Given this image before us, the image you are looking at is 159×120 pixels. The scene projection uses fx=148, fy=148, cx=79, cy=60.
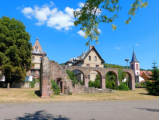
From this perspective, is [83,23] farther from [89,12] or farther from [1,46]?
[1,46]

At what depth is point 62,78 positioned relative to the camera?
22.4m

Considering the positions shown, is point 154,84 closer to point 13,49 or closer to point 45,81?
point 45,81

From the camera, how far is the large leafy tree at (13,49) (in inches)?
A: 1055

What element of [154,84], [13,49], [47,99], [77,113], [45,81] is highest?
[13,49]

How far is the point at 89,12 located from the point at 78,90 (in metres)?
20.8

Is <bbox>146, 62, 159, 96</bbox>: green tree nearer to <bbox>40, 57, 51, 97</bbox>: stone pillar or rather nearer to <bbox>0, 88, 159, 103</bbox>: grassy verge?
<bbox>0, 88, 159, 103</bbox>: grassy verge

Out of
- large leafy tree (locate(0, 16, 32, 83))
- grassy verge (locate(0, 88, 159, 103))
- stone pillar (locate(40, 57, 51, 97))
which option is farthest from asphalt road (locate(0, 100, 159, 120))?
large leafy tree (locate(0, 16, 32, 83))

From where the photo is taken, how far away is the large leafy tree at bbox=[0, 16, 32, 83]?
26.8m

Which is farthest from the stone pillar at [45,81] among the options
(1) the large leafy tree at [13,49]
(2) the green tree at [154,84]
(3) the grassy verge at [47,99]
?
(2) the green tree at [154,84]

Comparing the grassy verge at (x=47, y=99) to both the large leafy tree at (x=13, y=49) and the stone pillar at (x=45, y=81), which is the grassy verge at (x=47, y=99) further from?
the large leafy tree at (x=13, y=49)

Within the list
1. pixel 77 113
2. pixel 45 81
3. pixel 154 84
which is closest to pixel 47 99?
pixel 45 81

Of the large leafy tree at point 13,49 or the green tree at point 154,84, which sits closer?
the green tree at point 154,84

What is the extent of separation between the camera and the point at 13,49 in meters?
26.8

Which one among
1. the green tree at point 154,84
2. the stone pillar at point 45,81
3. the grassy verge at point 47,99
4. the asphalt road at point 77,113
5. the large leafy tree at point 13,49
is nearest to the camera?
the asphalt road at point 77,113
